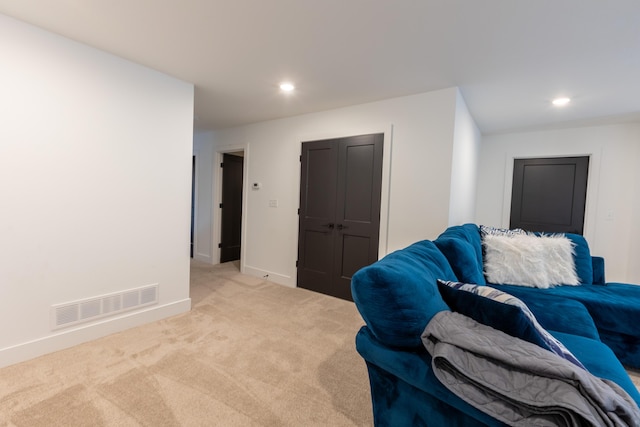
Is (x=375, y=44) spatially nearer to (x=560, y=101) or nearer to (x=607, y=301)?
(x=560, y=101)

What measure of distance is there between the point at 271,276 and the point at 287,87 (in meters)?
2.50

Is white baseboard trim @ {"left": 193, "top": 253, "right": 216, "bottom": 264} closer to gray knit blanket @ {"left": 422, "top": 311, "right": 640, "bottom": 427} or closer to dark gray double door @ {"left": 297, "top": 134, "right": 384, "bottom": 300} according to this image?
dark gray double door @ {"left": 297, "top": 134, "right": 384, "bottom": 300}

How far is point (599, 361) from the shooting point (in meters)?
1.26

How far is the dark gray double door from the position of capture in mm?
3188

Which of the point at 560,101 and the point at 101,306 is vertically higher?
the point at 560,101

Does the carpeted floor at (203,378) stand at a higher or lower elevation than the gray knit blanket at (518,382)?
lower

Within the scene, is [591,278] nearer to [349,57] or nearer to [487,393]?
[487,393]

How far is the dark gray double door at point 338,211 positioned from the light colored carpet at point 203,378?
2.64 feet

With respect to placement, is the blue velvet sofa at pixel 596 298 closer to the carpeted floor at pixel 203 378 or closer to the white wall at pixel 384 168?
the carpeted floor at pixel 203 378

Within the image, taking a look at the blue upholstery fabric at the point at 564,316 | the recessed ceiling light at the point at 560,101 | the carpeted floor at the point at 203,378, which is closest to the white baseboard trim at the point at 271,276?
the carpeted floor at the point at 203,378

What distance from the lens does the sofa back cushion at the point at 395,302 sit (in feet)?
3.21

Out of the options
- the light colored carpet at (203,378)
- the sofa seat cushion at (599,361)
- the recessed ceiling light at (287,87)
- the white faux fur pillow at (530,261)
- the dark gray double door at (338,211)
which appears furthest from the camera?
the dark gray double door at (338,211)

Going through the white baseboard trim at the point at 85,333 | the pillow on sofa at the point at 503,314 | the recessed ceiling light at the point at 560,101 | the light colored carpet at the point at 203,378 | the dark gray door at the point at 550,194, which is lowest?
the light colored carpet at the point at 203,378

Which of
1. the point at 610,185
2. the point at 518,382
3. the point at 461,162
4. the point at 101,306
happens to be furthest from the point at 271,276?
the point at 610,185
